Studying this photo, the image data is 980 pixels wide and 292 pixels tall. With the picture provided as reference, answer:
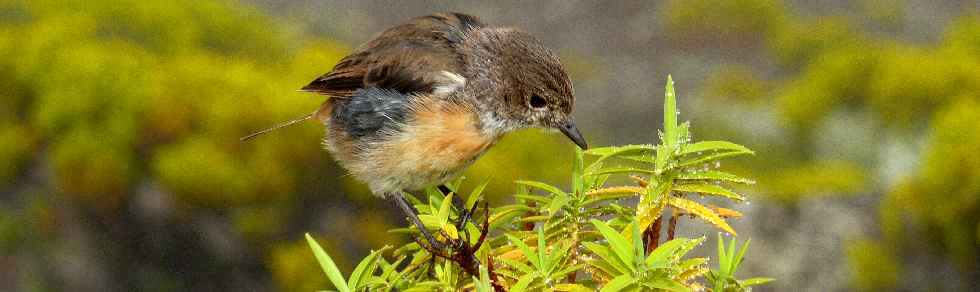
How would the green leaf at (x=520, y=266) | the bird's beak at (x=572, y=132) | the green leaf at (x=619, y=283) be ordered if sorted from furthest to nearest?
the bird's beak at (x=572, y=132)
the green leaf at (x=520, y=266)
the green leaf at (x=619, y=283)

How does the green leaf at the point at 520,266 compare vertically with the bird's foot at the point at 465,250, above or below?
above

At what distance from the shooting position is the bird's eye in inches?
111

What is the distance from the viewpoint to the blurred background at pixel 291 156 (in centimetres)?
751

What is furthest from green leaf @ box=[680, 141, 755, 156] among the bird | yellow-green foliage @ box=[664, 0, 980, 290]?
yellow-green foliage @ box=[664, 0, 980, 290]

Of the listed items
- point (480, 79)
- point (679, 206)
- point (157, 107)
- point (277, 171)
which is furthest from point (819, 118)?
point (679, 206)

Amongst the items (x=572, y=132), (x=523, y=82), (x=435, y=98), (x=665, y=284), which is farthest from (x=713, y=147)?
(x=435, y=98)

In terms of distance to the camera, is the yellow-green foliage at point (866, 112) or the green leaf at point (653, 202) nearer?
the green leaf at point (653, 202)

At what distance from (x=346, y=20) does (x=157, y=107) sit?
4.47 meters

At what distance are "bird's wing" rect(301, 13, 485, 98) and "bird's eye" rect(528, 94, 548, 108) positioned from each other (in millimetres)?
262

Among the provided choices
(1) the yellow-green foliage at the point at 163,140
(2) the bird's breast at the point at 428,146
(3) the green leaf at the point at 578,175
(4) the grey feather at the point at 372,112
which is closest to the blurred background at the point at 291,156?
(1) the yellow-green foliage at the point at 163,140

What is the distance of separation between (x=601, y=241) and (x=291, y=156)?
6503 millimetres

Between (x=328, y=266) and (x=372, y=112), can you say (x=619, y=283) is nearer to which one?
(x=328, y=266)

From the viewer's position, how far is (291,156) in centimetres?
805

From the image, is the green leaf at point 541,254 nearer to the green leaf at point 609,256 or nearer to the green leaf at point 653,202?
the green leaf at point 609,256
